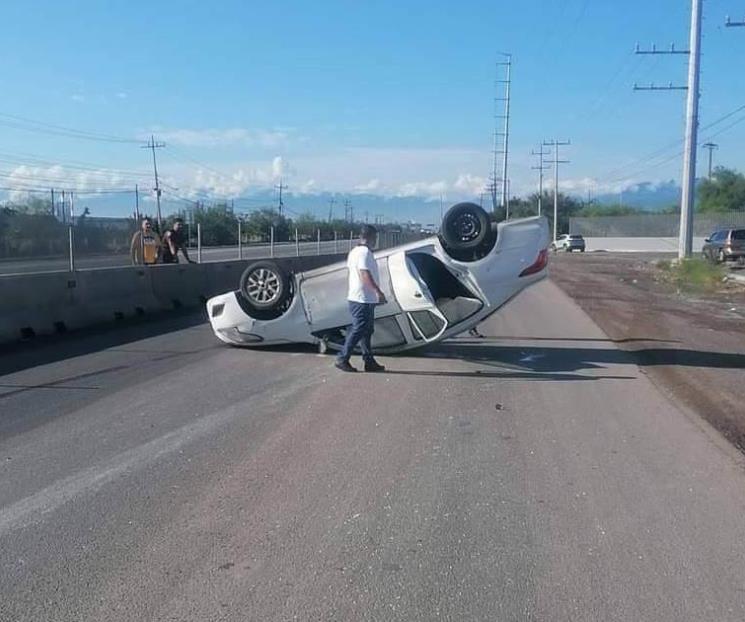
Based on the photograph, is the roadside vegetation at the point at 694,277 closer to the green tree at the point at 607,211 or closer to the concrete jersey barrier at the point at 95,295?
the concrete jersey barrier at the point at 95,295

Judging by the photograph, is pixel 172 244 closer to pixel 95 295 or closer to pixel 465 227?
pixel 95 295

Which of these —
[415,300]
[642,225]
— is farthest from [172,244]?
[642,225]

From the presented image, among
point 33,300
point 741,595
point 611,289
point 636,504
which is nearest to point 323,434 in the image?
point 636,504

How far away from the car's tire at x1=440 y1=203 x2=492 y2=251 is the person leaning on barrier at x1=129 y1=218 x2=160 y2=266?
10.4 m

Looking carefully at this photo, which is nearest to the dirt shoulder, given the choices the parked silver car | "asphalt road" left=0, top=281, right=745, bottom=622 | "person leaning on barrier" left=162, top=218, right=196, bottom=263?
"asphalt road" left=0, top=281, right=745, bottom=622

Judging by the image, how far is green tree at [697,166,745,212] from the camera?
99.1 meters

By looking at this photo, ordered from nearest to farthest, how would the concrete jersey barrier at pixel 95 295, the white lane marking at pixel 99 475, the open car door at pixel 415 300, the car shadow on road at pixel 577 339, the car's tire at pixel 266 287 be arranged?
1. the white lane marking at pixel 99 475
2. the open car door at pixel 415 300
3. the car's tire at pixel 266 287
4. the concrete jersey barrier at pixel 95 295
5. the car shadow on road at pixel 577 339

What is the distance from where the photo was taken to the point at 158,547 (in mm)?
4984

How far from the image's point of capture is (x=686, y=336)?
15.1m

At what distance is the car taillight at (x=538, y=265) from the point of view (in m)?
11.5

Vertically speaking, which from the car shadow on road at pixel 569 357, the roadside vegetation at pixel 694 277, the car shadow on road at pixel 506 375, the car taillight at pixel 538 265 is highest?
the car taillight at pixel 538 265

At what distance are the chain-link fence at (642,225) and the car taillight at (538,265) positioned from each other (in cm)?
5981

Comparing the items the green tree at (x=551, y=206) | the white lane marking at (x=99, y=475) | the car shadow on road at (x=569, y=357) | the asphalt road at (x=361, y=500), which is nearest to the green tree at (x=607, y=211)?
the green tree at (x=551, y=206)

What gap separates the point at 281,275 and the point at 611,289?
18.7 m
